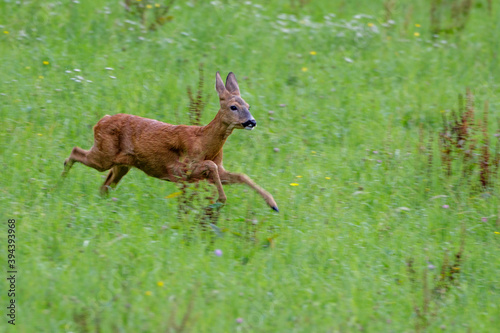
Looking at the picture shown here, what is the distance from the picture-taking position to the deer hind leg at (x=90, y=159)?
23.5 feet

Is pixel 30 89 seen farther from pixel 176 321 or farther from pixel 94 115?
pixel 176 321

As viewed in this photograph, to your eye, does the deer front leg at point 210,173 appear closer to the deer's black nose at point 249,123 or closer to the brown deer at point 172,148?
the brown deer at point 172,148

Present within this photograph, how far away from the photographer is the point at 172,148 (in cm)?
696

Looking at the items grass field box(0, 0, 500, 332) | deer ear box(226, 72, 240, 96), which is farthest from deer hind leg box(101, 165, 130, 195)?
deer ear box(226, 72, 240, 96)

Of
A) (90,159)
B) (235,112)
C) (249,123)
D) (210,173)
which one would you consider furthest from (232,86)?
(90,159)

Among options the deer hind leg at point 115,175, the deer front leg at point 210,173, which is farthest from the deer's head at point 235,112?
the deer hind leg at point 115,175

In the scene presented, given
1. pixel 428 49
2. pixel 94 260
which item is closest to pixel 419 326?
pixel 94 260

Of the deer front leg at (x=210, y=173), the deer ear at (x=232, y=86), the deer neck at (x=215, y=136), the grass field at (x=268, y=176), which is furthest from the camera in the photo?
the deer ear at (x=232, y=86)

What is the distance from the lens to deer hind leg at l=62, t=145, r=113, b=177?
7.16 meters

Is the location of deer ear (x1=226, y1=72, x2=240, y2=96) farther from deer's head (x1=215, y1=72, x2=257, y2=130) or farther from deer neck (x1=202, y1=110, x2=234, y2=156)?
deer neck (x1=202, y1=110, x2=234, y2=156)

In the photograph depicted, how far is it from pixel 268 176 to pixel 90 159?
6.54 ft

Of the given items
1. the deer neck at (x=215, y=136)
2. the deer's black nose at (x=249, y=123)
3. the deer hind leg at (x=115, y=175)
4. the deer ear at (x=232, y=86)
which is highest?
the deer ear at (x=232, y=86)

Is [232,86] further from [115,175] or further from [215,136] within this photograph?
[115,175]

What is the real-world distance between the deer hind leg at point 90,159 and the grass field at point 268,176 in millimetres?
155
